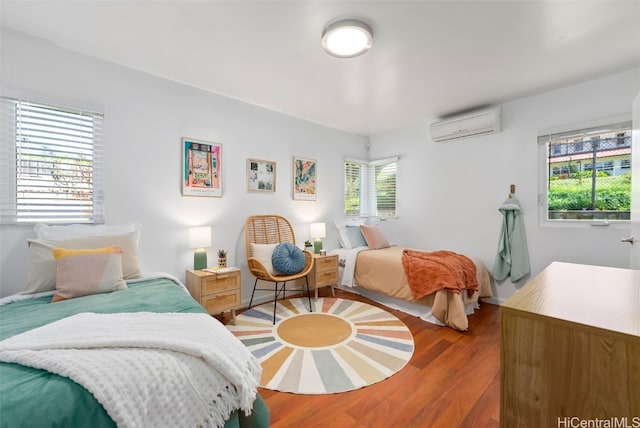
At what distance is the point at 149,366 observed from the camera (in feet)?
2.82

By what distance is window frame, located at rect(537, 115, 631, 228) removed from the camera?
2.58m

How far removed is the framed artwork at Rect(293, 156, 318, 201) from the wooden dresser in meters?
3.07

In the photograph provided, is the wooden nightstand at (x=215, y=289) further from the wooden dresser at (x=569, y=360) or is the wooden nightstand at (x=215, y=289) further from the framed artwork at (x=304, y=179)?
the wooden dresser at (x=569, y=360)

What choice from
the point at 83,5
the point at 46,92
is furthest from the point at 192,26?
the point at 46,92

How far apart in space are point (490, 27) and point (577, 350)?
2.12 meters

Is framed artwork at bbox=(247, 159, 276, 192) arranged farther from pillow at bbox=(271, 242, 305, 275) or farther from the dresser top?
the dresser top

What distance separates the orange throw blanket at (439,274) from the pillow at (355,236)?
3.22 feet

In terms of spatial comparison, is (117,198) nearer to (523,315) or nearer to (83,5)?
(83,5)

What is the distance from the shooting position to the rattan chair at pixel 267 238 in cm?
287

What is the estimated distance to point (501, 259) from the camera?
10.5 feet

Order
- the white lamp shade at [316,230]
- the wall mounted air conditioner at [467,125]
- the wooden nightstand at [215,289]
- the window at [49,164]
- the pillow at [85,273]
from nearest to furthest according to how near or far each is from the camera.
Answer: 1. the pillow at [85,273]
2. the window at [49,164]
3. the wooden nightstand at [215,289]
4. the wall mounted air conditioner at [467,125]
5. the white lamp shade at [316,230]

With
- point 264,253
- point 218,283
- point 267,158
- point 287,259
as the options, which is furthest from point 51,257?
point 267,158

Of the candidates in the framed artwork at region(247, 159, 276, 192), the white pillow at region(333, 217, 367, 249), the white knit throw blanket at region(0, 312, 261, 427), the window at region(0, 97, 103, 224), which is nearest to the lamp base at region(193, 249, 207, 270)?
the window at region(0, 97, 103, 224)

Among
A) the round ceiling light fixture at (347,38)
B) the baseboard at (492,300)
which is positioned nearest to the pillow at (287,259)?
the round ceiling light fixture at (347,38)
